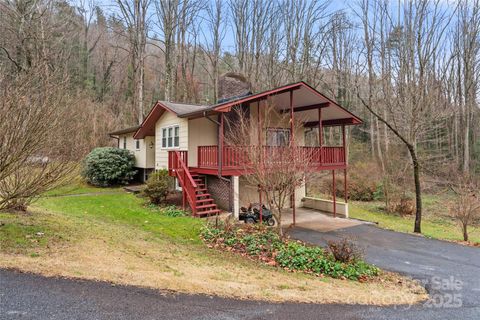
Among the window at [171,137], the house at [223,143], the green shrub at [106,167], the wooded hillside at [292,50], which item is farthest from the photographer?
the wooded hillside at [292,50]

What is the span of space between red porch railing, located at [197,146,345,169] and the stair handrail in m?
0.74

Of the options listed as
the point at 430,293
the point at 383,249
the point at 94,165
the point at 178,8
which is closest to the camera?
the point at 430,293

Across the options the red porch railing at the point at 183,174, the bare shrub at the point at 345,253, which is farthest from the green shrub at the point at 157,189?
the bare shrub at the point at 345,253

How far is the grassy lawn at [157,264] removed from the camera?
4.99 meters

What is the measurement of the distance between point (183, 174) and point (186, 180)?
50 cm

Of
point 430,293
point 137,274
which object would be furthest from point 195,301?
point 430,293

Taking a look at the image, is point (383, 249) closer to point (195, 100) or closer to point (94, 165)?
point (94, 165)

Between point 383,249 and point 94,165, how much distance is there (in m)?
15.7

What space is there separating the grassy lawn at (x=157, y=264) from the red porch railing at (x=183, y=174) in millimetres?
2581

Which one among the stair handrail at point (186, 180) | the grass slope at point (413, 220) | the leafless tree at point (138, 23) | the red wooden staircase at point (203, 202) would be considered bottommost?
the grass slope at point (413, 220)

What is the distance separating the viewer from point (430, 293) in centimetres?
574

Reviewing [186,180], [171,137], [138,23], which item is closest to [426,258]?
[186,180]

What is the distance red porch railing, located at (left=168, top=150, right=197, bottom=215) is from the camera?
11531 mm

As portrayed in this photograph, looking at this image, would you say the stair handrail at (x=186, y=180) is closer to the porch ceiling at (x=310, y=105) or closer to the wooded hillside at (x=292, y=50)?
the porch ceiling at (x=310, y=105)
